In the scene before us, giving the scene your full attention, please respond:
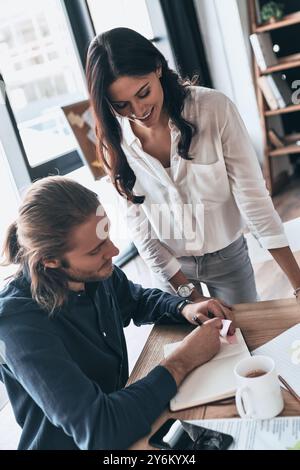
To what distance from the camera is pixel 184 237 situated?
1.49m

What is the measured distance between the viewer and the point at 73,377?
975 mm

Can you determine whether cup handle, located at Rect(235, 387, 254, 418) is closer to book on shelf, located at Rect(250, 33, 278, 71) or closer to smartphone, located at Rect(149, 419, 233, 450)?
smartphone, located at Rect(149, 419, 233, 450)

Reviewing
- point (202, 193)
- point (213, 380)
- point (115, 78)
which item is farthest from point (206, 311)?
point (115, 78)

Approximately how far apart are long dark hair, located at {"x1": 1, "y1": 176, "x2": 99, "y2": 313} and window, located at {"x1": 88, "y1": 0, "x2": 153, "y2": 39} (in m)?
2.82

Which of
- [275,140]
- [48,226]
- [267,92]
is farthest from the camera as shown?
[275,140]

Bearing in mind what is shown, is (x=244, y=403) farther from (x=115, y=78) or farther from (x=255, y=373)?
(x=115, y=78)

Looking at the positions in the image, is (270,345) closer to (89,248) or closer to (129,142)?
(89,248)

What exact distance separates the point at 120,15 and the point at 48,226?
329 centimetres

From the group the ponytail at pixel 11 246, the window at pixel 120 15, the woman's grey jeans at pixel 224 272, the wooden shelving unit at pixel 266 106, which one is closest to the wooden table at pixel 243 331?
the woman's grey jeans at pixel 224 272

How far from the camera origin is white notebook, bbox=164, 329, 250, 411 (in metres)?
0.98

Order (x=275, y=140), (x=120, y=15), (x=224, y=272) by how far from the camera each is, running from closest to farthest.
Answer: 1. (x=224, y=272)
2. (x=120, y=15)
3. (x=275, y=140)

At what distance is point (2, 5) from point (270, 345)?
8.81ft

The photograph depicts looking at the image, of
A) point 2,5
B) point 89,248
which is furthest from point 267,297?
point 2,5

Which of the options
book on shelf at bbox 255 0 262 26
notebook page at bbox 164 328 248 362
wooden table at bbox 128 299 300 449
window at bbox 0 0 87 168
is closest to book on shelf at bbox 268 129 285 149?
book on shelf at bbox 255 0 262 26
